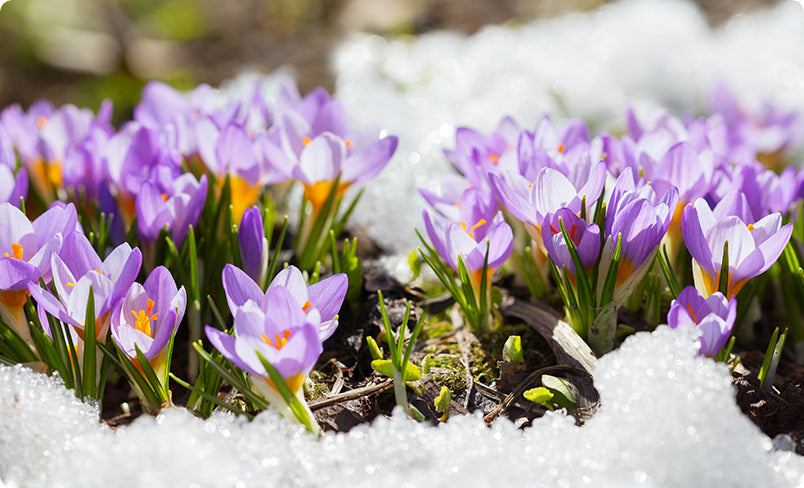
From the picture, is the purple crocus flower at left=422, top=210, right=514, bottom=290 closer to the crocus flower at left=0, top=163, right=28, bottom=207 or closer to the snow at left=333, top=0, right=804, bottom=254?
the snow at left=333, top=0, right=804, bottom=254

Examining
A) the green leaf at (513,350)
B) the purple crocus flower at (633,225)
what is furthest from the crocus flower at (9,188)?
the purple crocus flower at (633,225)

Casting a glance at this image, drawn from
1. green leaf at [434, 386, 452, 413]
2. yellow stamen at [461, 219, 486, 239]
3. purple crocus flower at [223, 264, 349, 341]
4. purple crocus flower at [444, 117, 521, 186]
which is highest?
purple crocus flower at [444, 117, 521, 186]

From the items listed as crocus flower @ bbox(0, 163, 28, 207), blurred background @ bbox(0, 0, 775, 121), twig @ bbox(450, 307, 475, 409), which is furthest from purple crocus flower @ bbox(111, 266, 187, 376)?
blurred background @ bbox(0, 0, 775, 121)

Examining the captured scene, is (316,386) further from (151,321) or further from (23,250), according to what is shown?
(23,250)

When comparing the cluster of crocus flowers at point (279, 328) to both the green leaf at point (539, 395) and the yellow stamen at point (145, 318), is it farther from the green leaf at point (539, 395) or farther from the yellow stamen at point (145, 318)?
the green leaf at point (539, 395)

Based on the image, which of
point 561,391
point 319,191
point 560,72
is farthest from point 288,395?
point 560,72

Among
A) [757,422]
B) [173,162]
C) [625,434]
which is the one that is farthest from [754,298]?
[173,162]
